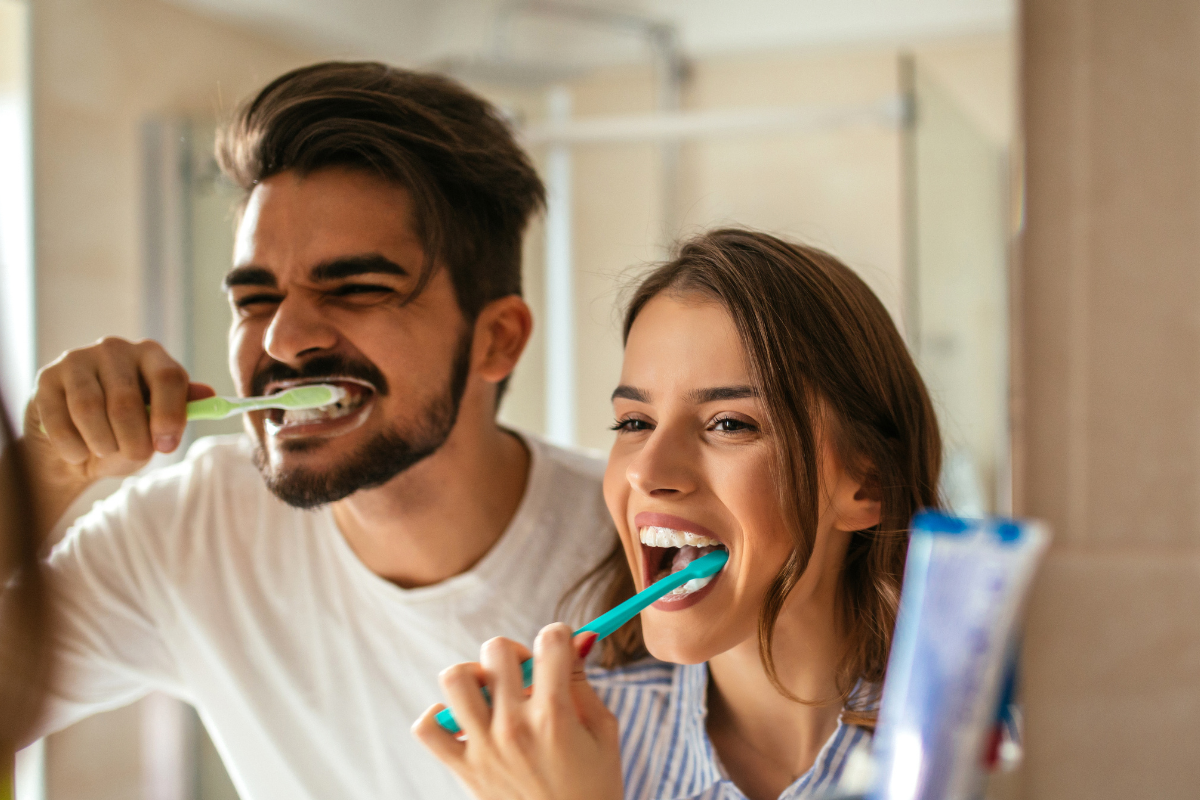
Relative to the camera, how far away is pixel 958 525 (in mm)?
259

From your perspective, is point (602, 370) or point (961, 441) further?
point (602, 370)

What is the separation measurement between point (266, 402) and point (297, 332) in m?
0.06

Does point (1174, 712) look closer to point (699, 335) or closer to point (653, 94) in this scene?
point (699, 335)

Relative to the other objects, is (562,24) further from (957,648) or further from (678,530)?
(957,648)

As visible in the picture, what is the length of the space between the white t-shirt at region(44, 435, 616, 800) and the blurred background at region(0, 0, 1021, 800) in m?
0.11

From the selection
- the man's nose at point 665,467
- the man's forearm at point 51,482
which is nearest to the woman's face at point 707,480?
the man's nose at point 665,467

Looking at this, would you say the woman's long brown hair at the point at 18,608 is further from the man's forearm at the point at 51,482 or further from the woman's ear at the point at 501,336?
the woman's ear at the point at 501,336

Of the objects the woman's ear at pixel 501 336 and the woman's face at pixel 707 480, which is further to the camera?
the woman's ear at pixel 501 336

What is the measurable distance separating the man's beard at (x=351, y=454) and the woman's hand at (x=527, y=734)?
0.78 feet

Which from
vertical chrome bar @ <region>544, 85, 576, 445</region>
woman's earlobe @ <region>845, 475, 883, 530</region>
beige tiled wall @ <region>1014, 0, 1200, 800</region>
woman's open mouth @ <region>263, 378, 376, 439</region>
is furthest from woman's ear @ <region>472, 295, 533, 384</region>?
vertical chrome bar @ <region>544, 85, 576, 445</region>

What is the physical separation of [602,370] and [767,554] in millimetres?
896

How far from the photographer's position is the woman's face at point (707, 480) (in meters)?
0.51

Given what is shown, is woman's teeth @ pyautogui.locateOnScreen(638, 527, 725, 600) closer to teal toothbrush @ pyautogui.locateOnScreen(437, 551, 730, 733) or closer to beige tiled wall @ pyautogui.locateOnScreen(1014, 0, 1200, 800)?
teal toothbrush @ pyautogui.locateOnScreen(437, 551, 730, 733)

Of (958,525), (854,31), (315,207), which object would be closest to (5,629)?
(315,207)
